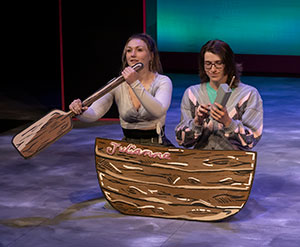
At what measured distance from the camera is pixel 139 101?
4086 millimetres

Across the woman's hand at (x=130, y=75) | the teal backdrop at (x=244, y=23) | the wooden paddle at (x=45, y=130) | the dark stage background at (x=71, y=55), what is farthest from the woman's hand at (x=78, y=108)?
the teal backdrop at (x=244, y=23)

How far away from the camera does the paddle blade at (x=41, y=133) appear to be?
3729 millimetres

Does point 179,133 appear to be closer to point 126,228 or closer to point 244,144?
point 244,144

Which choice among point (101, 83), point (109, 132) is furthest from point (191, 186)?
point (101, 83)

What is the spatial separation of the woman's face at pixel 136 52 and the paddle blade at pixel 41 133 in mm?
570

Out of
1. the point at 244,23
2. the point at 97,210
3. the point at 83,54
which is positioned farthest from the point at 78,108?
the point at 244,23

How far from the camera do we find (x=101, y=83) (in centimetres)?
762

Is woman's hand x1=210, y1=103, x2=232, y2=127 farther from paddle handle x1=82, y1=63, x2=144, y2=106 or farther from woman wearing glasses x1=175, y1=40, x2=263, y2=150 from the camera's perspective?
paddle handle x1=82, y1=63, x2=144, y2=106

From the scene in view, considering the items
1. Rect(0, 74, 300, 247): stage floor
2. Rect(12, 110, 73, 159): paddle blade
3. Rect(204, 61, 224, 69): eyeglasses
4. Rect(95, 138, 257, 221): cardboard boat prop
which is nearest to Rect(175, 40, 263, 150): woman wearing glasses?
Rect(204, 61, 224, 69): eyeglasses

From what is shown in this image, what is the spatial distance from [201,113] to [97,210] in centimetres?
114

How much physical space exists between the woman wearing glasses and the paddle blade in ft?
2.34

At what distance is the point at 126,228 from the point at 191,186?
0.49 metres

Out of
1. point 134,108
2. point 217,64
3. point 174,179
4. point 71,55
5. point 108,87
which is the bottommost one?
point 174,179

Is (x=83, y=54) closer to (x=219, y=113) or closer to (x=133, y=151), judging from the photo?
(x=133, y=151)
